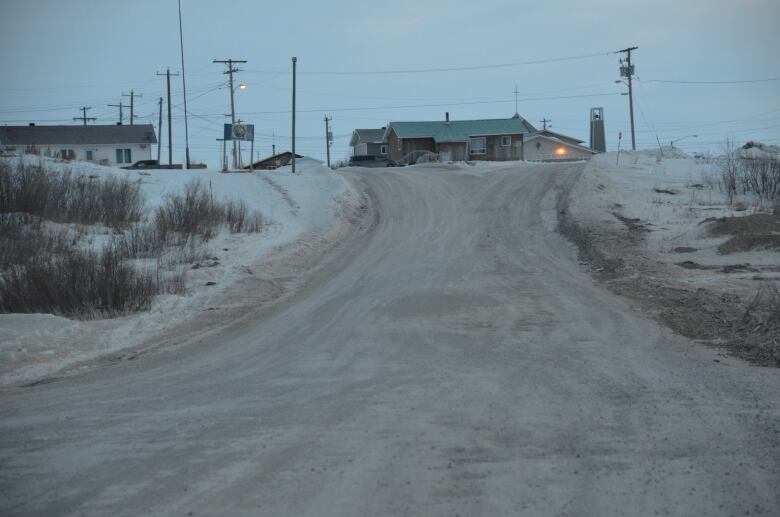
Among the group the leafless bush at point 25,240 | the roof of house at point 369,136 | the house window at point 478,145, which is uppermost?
the roof of house at point 369,136

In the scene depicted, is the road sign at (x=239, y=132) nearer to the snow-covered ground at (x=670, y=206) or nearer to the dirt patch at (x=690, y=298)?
the snow-covered ground at (x=670, y=206)

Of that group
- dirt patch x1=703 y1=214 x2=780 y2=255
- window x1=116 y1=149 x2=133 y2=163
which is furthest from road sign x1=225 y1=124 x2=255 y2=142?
dirt patch x1=703 y1=214 x2=780 y2=255

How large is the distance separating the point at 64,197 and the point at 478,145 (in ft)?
197

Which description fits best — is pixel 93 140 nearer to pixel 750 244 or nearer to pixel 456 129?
pixel 456 129

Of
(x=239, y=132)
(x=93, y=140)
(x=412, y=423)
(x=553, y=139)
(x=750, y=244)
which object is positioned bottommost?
(x=412, y=423)

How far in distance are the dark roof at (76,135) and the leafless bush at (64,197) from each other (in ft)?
169

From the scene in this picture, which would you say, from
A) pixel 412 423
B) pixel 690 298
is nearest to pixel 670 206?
pixel 690 298

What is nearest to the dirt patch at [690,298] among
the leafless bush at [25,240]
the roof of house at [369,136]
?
the leafless bush at [25,240]

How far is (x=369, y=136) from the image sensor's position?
94062mm

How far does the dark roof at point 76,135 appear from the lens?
7281cm

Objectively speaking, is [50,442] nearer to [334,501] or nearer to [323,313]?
[334,501]

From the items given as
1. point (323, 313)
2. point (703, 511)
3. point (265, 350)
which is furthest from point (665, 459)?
point (323, 313)

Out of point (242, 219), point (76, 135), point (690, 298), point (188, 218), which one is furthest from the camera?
point (76, 135)

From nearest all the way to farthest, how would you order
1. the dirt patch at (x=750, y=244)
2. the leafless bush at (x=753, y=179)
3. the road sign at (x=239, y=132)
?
Answer: the dirt patch at (x=750, y=244) < the leafless bush at (x=753, y=179) < the road sign at (x=239, y=132)
